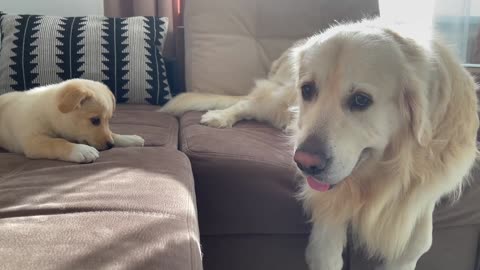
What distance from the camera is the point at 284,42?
6.92ft

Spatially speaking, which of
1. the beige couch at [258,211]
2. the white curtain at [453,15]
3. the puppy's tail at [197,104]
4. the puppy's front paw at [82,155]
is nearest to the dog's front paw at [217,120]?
the beige couch at [258,211]

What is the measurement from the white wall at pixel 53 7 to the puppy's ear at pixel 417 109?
1.94 metres

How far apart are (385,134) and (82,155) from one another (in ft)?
2.57

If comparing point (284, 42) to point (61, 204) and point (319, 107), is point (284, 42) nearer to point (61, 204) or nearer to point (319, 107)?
point (319, 107)

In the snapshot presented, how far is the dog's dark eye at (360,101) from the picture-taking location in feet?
3.51

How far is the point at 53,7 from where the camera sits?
8.09 feet

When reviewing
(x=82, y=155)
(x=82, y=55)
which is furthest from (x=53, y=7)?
(x=82, y=155)

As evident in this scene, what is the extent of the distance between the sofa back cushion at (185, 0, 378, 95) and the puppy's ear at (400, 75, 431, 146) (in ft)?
3.53

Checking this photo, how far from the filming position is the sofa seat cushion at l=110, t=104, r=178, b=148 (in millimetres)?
1495

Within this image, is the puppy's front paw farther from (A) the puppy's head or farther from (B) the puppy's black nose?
(B) the puppy's black nose

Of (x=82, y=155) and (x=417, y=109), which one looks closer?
(x=417, y=109)

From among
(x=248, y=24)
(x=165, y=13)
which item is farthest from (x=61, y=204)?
(x=165, y=13)

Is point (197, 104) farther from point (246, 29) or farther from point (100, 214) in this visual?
point (100, 214)

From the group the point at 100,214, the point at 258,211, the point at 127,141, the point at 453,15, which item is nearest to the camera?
the point at 100,214
